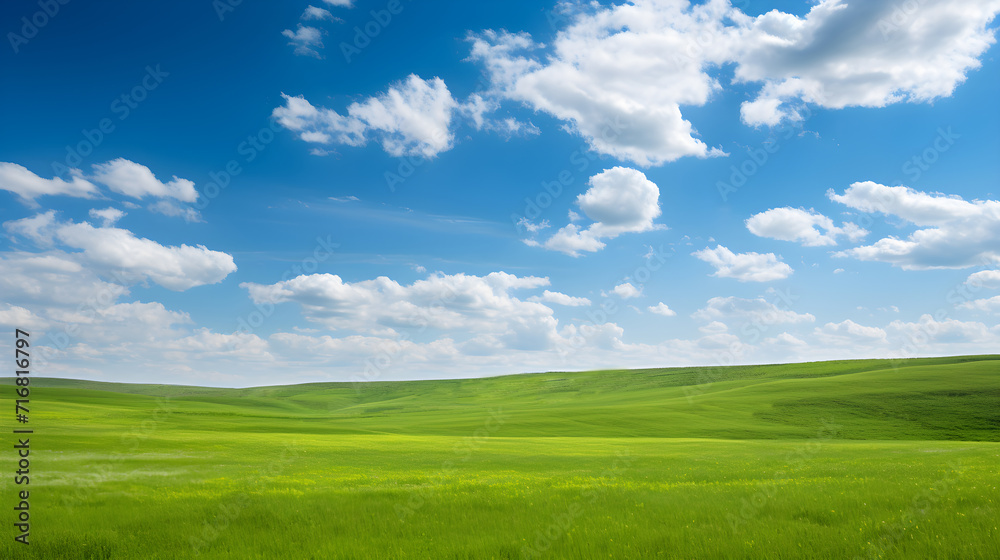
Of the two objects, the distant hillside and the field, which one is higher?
the field

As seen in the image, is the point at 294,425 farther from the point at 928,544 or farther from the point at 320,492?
the point at 928,544

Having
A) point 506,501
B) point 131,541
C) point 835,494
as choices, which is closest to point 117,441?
point 131,541

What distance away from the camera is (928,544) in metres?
9.91

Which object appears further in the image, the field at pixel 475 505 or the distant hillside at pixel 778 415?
the distant hillside at pixel 778 415

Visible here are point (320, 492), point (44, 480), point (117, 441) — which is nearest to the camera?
point (320, 492)

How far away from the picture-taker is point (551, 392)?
166625 millimetres

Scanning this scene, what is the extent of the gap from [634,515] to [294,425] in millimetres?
75439

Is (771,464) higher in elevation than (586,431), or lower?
higher

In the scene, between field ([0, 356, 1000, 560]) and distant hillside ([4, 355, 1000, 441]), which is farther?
distant hillside ([4, 355, 1000, 441])

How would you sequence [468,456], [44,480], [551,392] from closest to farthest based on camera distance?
[44,480] → [468,456] → [551,392]

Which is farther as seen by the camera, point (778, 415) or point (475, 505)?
point (778, 415)

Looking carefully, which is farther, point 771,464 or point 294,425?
point 294,425

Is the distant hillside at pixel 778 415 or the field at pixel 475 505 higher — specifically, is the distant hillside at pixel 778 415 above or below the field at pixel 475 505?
below

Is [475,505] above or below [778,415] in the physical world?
above
